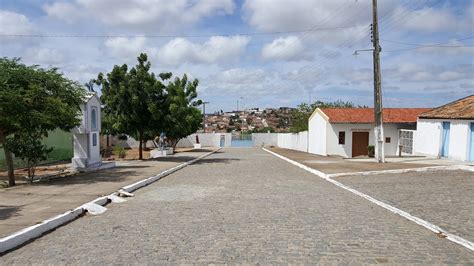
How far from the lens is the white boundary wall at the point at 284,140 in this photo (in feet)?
142

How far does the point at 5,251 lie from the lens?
20.8ft

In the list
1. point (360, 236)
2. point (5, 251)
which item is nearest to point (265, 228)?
point (360, 236)

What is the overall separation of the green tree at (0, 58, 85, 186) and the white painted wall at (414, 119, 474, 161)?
16933 millimetres

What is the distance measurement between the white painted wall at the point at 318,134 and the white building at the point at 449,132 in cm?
792

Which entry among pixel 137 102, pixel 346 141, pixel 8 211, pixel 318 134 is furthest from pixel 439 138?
pixel 8 211

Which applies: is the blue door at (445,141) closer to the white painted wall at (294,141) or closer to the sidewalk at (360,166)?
the sidewalk at (360,166)

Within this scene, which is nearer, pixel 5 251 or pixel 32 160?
pixel 5 251

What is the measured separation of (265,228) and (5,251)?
4.01 meters

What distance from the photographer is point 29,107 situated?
14.5 meters

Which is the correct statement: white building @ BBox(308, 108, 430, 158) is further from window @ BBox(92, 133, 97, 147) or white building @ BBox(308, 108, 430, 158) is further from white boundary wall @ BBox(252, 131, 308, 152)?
window @ BBox(92, 133, 97, 147)

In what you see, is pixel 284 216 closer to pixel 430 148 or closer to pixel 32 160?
pixel 32 160

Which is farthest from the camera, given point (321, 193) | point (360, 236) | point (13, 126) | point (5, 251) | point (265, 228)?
point (13, 126)

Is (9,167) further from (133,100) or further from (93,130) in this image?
(133,100)

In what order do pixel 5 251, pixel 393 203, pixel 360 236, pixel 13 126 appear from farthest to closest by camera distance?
pixel 13 126 < pixel 393 203 < pixel 360 236 < pixel 5 251
